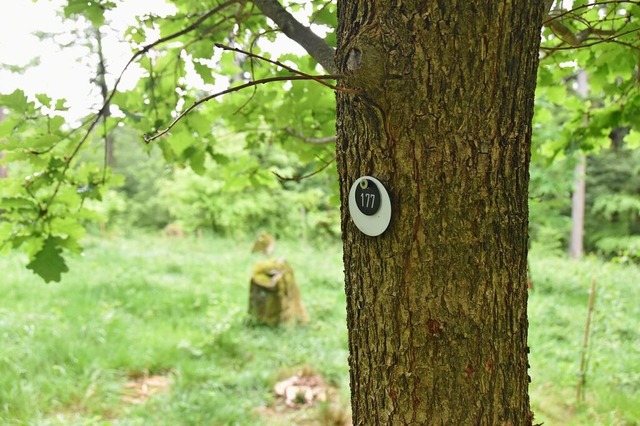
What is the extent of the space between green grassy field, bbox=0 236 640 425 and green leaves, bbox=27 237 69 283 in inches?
56.3

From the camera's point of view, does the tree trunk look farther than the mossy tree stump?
No

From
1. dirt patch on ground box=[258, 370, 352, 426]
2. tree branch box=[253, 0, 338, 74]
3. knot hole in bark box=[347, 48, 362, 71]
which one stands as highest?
tree branch box=[253, 0, 338, 74]

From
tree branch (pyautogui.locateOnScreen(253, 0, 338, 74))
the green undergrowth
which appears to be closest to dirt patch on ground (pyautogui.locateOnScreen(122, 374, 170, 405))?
the green undergrowth

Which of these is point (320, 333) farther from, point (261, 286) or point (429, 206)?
point (429, 206)

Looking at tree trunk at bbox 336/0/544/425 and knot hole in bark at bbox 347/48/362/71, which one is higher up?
knot hole in bark at bbox 347/48/362/71

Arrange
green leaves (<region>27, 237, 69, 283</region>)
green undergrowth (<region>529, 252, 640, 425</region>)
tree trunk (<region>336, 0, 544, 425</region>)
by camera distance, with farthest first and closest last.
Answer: green undergrowth (<region>529, 252, 640, 425</region>), green leaves (<region>27, 237, 69, 283</region>), tree trunk (<region>336, 0, 544, 425</region>)

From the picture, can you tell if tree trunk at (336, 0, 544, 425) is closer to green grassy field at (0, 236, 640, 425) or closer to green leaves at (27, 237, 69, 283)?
green leaves at (27, 237, 69, 283)

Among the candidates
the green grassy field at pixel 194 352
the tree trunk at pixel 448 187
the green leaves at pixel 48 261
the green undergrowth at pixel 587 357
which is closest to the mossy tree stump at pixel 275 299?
the green grassy field at pixel 194 352

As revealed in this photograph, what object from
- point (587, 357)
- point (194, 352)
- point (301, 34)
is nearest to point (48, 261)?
point (301, 34)

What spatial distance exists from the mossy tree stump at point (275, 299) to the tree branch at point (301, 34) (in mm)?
3926

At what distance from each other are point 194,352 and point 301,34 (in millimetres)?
3406

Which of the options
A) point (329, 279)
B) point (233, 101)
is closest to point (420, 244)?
point (233, 101)

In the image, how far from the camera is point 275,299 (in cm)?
492

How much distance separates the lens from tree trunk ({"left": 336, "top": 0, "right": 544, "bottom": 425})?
0.78 m
